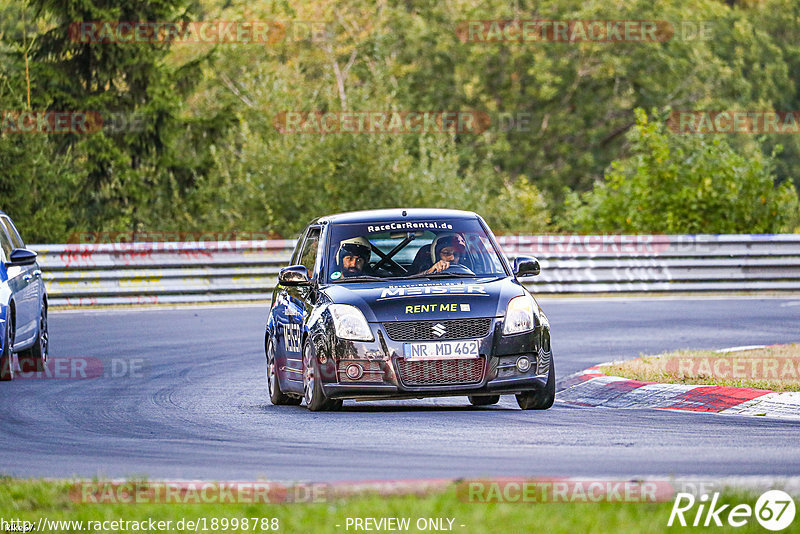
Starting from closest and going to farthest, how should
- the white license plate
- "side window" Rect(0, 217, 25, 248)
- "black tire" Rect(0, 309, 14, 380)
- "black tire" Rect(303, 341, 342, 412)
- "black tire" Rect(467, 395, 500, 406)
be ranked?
the white license plate
"black tire" Rect(303, 341, 342, 412)
"black tire" Rect(467, 395, 500, 406)
"black tire" Rect(0, 309, 14, 380)
"side window" Rect(0, 217, 25, 248)

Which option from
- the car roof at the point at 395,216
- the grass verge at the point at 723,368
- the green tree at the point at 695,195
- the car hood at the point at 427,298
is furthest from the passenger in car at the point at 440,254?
the green tree at the point at 695,195

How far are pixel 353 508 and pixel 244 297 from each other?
19286 millimetres

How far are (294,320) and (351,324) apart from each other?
1.19 metres

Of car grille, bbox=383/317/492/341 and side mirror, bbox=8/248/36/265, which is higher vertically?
side mirror, bbox=8/248/36/265

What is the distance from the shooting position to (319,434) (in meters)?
10.1

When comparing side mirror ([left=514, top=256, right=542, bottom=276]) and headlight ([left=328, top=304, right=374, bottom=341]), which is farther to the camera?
side mirror ([left=514, top=256, right=542, bottom=276])

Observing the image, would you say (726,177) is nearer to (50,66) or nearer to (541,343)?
(50,66)

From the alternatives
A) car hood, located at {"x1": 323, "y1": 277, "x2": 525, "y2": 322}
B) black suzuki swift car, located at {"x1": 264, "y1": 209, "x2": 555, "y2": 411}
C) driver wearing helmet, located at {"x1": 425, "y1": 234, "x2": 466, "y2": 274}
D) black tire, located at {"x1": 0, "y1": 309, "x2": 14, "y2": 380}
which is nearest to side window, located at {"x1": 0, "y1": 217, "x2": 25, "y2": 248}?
black tire, located at {"x1": 0, "y1": 309, "x2": 14, "y2": 380}

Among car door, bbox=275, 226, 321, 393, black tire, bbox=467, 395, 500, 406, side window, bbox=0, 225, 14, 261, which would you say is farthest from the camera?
side window, bbox=0, 225, 14, 261

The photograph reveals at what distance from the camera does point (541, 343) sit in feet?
37.3

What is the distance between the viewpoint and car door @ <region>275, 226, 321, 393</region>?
1205cm

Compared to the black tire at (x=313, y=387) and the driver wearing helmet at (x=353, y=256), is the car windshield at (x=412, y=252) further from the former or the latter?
the black tire at (x=313, y=387)

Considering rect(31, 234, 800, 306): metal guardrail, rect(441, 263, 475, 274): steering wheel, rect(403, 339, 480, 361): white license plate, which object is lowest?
rect(31, 234, 800, 306): metal guardrail

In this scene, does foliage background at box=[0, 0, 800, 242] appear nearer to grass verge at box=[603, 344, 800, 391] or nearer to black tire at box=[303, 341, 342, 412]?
grass verge at box=[603, 344, 800, 391]
